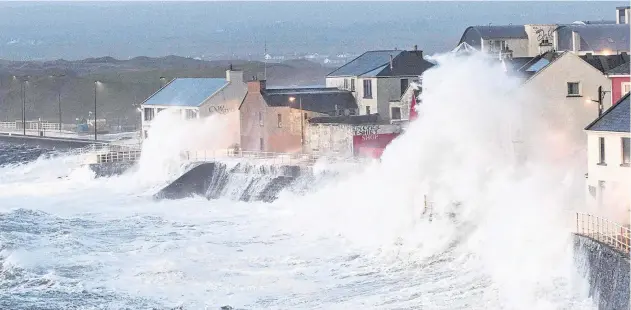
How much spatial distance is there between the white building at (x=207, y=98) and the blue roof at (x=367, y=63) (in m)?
4.55

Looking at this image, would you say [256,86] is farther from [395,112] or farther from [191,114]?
[191,114]

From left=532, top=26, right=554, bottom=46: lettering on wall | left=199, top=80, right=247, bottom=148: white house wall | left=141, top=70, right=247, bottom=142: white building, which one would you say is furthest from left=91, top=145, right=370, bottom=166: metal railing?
left=532, top=26, right=554, bottom=46: lettering on wall

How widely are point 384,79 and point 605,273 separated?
1264 inches

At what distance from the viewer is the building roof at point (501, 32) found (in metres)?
60.7

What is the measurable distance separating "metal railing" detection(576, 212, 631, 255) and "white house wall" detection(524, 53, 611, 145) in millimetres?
11881

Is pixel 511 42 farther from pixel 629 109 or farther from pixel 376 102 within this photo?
pixel 629 109

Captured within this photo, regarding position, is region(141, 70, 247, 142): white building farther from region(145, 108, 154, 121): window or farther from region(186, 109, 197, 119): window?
region(145, 108, 154, 121): window

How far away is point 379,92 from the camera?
182 feet

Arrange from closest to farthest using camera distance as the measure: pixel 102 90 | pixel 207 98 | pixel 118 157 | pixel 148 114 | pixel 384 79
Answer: pixel 384 79 → pixel 207 98 → pixel 118 157 → pixel 148 114 → pixel 102 90

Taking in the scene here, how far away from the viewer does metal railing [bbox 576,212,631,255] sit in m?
24.6

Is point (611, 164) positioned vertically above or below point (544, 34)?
below

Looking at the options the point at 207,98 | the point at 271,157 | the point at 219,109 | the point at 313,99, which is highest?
the point at 207,98

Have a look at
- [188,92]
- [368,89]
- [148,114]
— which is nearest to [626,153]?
[368,89]

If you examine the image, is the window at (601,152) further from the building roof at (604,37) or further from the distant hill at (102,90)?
the distant hill at (102,90)
